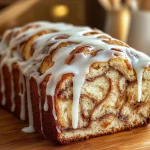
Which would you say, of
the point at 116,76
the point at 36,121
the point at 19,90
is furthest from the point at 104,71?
the point at 19,90

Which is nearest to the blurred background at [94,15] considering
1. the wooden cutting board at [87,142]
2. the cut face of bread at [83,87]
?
Result: the cut face of bread at [83,87]

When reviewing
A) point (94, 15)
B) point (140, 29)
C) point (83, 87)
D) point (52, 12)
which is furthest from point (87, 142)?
point (94, 15)

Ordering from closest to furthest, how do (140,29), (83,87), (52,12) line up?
1. (83,87)
2. (140,29)
3. (52,12)

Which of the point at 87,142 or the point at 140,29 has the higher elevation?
the point at 140,29

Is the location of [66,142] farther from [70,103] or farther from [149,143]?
[149,143]

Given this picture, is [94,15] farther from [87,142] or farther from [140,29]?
[87,142]

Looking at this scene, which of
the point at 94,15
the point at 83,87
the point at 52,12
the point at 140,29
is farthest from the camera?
the point at 94,15
